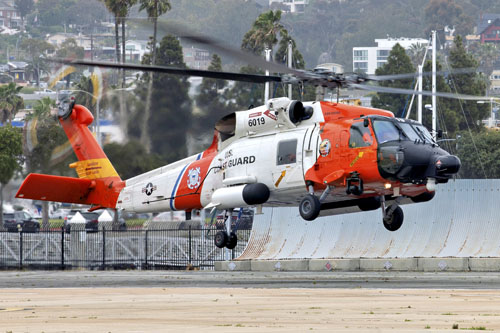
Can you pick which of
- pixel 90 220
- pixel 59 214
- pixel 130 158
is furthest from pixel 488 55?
pixel 130 158

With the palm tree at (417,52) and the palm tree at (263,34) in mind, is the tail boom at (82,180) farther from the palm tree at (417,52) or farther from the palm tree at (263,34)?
the palm tree at (417,52)

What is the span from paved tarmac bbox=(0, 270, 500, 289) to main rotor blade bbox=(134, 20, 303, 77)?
18.1 ft

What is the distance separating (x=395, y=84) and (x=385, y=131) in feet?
185

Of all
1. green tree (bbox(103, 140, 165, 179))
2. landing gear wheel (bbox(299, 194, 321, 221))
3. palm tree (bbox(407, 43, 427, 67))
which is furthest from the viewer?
palm tree (bbox(407, 43, 427, 67))

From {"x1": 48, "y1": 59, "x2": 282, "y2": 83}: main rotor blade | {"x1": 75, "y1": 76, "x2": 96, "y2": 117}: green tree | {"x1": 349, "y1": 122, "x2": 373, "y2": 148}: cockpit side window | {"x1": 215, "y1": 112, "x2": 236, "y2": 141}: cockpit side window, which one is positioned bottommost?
{"x1": 349, "y1": 122, "x2": 373, "y2": 148}: cockpit side window

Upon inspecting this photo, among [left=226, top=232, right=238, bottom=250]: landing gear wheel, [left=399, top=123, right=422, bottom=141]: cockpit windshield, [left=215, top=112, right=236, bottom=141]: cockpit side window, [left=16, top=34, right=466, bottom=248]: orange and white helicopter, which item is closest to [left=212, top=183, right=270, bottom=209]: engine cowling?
[left=16, top=34, right=466, bottom=248]: orange and white helicopter

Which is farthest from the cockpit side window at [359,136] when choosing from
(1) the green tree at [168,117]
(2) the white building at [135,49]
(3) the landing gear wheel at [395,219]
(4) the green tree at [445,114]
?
(4) the green tree at [445,114]

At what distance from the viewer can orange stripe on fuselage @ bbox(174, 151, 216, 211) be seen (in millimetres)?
27219

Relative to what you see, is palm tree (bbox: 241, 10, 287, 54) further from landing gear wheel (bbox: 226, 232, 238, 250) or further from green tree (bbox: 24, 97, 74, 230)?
landing gear wheel (bbox: 226, 232, 238, 250)

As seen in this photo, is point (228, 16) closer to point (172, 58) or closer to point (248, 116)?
point (172, 58)

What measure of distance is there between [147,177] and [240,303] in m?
10.8

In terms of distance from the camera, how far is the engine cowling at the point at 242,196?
25047 millimetres

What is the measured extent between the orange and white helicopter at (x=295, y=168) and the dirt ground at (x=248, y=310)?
344 cm

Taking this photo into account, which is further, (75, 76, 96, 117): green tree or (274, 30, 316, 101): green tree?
(274, 30, 316, 101): green tree
